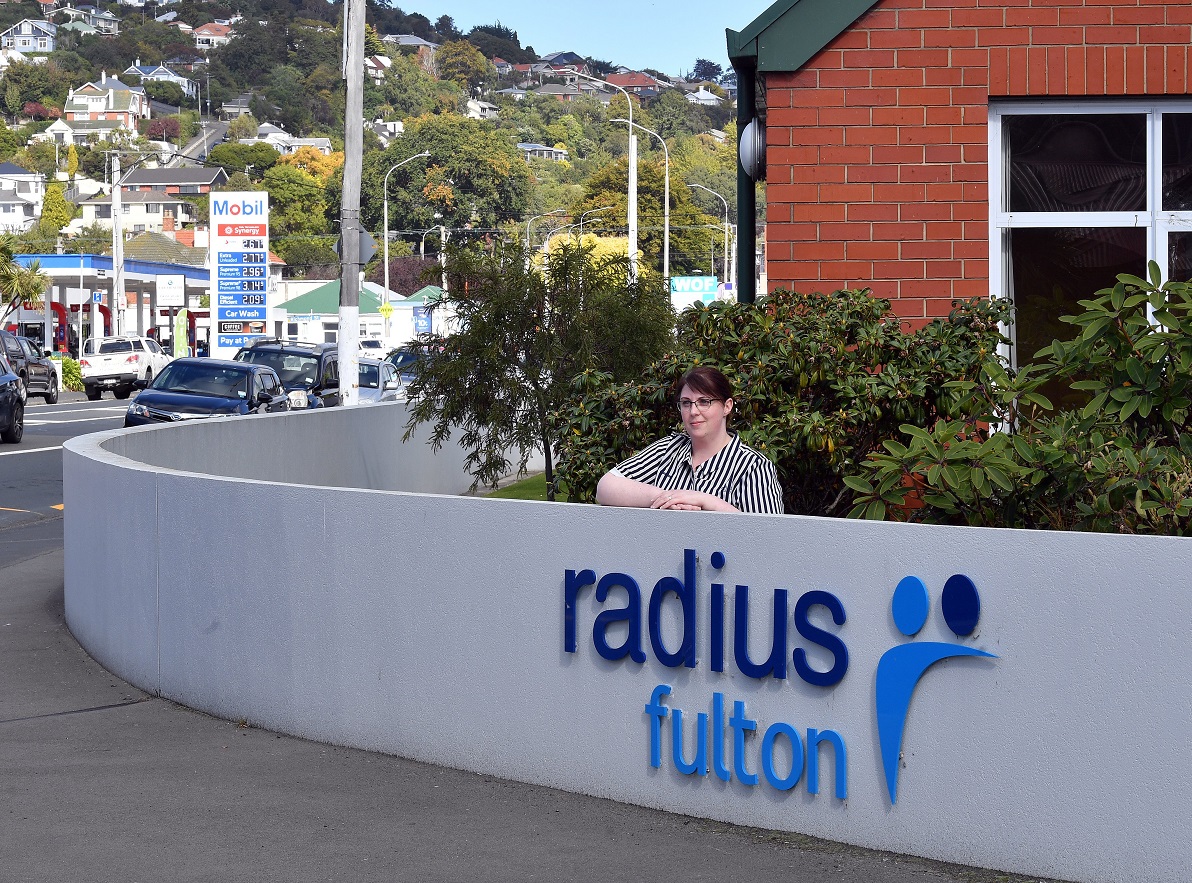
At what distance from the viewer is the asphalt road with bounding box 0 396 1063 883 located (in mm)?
4891

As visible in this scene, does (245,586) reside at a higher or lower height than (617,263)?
lower

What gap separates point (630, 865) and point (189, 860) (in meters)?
1.38

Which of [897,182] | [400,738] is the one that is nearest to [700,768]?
[400,738]

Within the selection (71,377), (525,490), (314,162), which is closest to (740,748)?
(525,490)

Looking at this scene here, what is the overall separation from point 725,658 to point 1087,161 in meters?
4.37

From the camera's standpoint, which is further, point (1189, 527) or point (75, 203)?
point (75, 203)

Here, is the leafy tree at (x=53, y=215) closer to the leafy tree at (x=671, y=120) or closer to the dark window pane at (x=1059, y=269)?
the leafy tree at (x=671, y=120)

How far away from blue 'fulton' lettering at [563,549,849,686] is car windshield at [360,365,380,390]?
74.2ft

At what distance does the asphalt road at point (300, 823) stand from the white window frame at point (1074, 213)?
166 inches

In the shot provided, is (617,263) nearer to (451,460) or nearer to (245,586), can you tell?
(451,460)

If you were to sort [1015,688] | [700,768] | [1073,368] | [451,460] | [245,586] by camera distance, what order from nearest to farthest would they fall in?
[1015,688] → [700,768] → [1073,368] → [245,586] → [451,460]

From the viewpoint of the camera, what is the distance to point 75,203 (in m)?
169

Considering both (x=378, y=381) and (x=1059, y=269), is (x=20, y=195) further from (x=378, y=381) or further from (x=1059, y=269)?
(x=1059, y=269)

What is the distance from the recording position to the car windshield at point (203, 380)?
22.7 m
